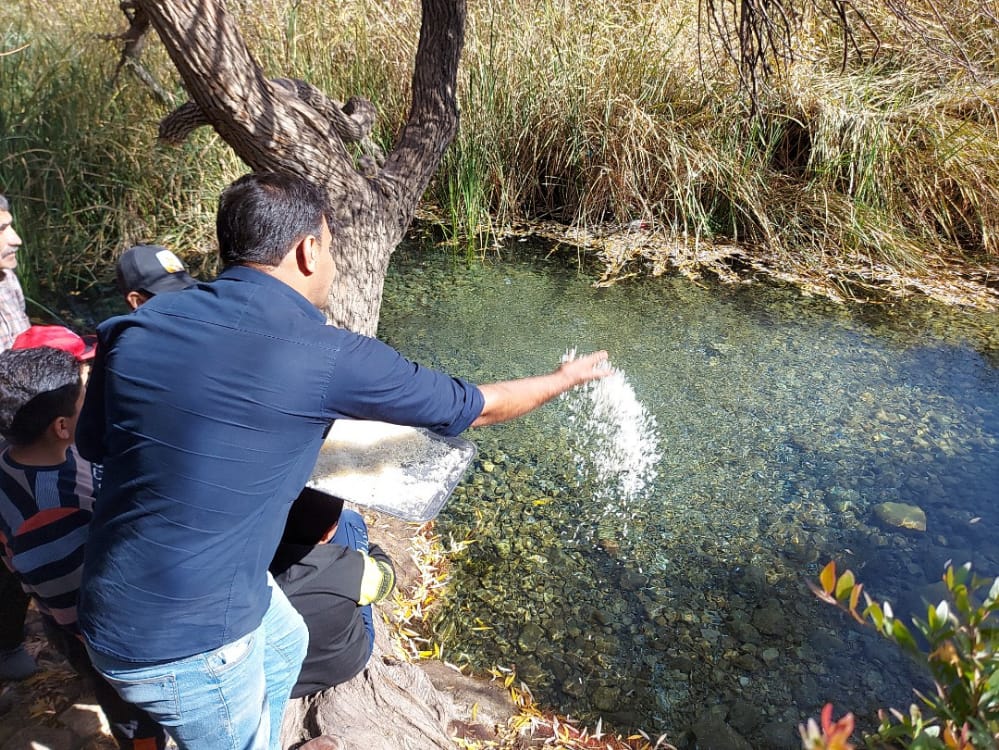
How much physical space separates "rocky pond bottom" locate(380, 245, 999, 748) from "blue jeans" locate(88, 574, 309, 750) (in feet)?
3.96

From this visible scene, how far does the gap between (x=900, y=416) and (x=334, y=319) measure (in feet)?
9.77

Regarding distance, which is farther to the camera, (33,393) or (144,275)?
(144,275)

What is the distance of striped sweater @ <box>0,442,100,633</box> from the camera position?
5.42 ft

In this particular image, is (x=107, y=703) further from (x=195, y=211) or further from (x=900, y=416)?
(x=195, y=211)

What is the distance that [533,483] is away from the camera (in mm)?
3395

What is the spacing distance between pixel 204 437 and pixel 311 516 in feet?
2.60

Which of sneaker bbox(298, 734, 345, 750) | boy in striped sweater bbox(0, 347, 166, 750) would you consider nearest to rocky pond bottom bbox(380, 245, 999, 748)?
sneaker bbox(298, 734, 345, 750)

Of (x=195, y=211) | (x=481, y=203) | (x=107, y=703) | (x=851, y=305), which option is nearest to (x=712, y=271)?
(x=851, y=305)

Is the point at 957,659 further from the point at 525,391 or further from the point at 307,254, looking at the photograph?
the point at 307,254

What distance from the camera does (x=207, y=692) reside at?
4.45ft

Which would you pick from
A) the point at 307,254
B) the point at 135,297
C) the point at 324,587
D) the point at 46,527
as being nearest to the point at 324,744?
the point at 324,587

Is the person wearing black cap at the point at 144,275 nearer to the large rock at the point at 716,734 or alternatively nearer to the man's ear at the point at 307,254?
the man's ear at the point at 307,254

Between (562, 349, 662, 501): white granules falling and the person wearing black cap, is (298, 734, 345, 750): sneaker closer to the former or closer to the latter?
the person wearing black cap

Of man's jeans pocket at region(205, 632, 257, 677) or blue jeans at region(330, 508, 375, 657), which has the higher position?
man's jeans pocket at region(205, 632, 257, 677)
